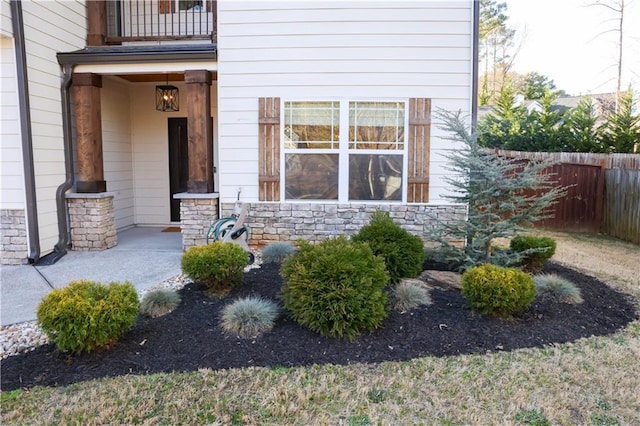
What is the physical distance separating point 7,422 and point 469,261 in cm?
421

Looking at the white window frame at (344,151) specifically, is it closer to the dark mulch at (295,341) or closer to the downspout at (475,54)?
the downspout at (475,54)

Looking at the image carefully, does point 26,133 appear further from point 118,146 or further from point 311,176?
point 311,176

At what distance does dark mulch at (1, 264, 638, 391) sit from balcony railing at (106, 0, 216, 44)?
5.74 metres

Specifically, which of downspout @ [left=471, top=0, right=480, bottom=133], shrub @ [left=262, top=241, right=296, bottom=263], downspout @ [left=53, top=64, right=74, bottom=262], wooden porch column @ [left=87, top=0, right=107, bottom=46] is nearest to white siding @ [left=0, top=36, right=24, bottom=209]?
downspout @ [left=53, top=64, right=74, bottom=262]

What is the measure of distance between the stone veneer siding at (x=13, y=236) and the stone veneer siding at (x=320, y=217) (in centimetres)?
273

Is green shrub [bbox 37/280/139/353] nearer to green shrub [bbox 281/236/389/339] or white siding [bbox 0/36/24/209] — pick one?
green shrub [bbox 281/236/389/339]

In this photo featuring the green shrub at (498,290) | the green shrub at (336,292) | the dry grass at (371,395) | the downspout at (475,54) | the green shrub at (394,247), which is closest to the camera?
the dry grass at (371,395)

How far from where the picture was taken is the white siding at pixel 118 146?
7.91m

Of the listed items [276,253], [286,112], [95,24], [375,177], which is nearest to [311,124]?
[286,112]

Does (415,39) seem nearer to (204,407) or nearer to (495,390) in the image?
(495,390)

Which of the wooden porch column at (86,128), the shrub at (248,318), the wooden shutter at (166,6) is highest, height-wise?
the wooden shutter at (166,6)

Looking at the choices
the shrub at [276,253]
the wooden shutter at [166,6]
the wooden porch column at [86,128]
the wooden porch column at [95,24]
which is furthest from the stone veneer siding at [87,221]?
the wooden shutter at [166,6]

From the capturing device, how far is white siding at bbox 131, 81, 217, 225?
8.66 m

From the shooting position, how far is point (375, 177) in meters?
6.75
